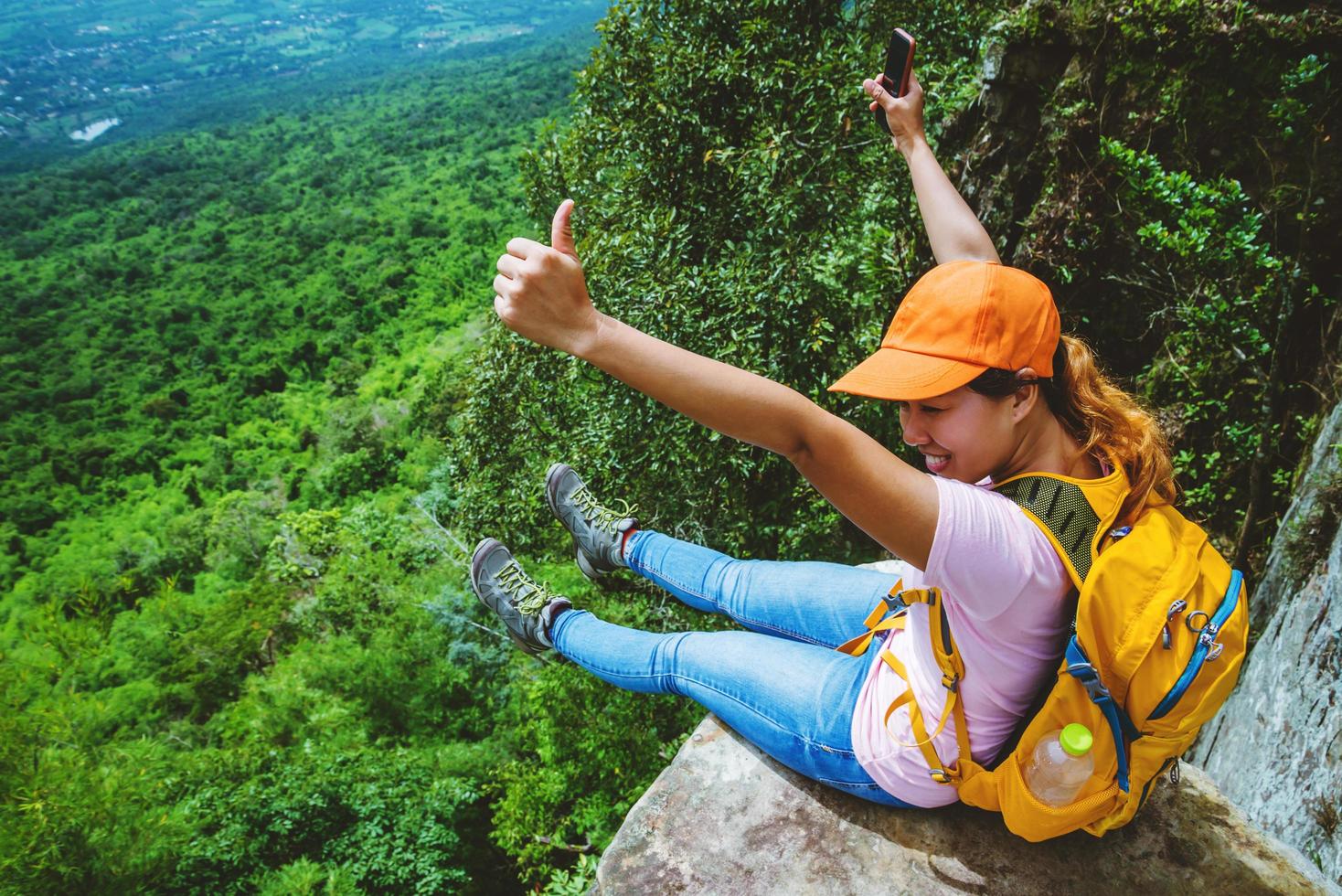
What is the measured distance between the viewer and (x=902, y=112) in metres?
2.81

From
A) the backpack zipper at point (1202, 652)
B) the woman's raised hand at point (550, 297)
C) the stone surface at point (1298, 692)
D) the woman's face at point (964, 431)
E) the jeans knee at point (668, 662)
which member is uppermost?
the woman's raised hand at point (550, 297)

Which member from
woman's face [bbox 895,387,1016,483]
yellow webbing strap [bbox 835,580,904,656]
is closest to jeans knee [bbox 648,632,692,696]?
yellow webbing strap [bbox 835,580,904,656]

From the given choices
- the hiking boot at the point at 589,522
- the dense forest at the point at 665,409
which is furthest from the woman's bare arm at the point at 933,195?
the dense forest at the point at 665,409

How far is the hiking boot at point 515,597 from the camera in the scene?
3516 mm

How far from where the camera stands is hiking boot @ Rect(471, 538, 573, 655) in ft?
11.5

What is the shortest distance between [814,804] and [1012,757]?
0.79 m

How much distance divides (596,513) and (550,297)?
2.33 m

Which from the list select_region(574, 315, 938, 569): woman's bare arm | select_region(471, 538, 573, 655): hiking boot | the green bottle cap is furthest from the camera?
select_region(471, 538, 573, 655): hiking boot

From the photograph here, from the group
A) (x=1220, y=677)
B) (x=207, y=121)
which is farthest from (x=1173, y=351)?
(x=207, y=121)

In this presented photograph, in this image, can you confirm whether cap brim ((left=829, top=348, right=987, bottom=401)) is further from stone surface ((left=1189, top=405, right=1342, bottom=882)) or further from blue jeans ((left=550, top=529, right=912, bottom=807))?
stone surface ((left=1189, top=405, right=1342, bottom=882))

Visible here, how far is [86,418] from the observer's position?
233ft

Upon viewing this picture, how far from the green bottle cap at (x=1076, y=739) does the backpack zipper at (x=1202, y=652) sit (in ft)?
0.52

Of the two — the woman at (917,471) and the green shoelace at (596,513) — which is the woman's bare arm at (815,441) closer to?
the woman at (917,471)

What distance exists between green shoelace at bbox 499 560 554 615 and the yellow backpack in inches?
91.9
